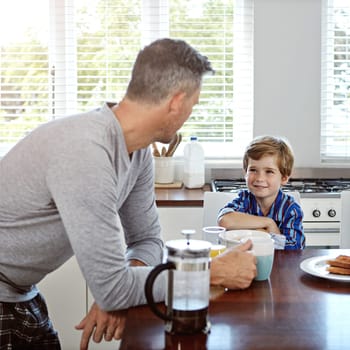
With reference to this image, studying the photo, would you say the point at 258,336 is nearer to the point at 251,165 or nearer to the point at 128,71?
the point at 251,165

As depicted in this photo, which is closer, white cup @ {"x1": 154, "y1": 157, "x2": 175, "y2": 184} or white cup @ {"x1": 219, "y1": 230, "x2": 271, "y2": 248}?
white cup @ {"x1": 219, "y1": 230, "x2": 271, "y2": 248}

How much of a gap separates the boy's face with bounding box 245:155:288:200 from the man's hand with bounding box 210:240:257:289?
30.7 inches

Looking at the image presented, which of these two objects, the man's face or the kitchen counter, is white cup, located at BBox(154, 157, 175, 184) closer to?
the kitchen counter

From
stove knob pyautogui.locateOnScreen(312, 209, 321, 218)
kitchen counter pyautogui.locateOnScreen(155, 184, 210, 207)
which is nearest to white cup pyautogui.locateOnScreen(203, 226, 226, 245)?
kitchen counter pyautogui.locateOnScreen(155, 184, 210, 207)

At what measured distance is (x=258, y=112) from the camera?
349 centimetres

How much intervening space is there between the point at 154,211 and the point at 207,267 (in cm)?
62

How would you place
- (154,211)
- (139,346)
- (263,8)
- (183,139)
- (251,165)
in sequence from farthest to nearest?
(183,139) → (263,8) → (251,165) → (154,211) → (139,346)

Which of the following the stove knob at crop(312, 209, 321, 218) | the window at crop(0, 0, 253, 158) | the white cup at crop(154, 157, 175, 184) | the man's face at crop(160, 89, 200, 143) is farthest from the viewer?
the window at crop(0, 0, 253, 158)

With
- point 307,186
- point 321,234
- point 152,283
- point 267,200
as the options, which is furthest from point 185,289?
point 307,186

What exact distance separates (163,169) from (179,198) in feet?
1.34

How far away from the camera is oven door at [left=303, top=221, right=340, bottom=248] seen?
3.03 meters

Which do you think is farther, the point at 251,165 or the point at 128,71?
the point at 128,71

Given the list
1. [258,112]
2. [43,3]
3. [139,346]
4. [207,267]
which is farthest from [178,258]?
[43,3]

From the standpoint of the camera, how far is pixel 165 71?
1.51 m
